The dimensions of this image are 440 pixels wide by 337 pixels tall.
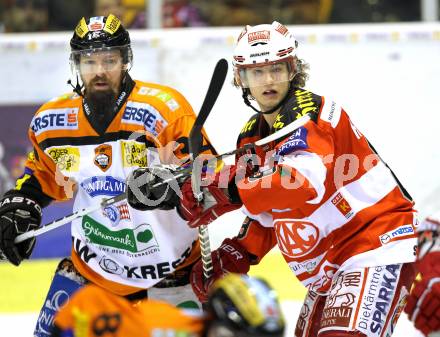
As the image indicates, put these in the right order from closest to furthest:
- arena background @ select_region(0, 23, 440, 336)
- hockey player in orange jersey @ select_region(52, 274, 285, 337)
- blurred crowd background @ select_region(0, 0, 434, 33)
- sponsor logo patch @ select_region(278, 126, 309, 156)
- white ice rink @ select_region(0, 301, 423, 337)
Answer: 1. hockey player in orange jersey @ select_region(52, 274, 285, 337)
2. sponsor logo patch @ select_region(278, 126, 309, 156)
3. white ice rink @ select_region(0, 301, 423, 337)
4. arena background @ select_region(0, 23, 440, 336)
5. blurred crowd background @ select_region(0, 0, 434, 33)

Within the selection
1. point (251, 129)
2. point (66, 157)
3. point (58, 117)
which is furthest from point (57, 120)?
point (251, 129)

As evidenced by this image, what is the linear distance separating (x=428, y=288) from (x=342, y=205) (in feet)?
2.20

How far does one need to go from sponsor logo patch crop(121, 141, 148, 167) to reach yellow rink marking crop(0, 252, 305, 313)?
1915 millimetres

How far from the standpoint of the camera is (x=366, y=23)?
722cm

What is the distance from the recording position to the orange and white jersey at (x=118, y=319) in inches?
115

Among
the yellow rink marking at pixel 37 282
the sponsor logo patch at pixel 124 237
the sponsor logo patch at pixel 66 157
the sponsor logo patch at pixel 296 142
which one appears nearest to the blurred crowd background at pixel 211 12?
the yellow rink marking at pixel 37 282

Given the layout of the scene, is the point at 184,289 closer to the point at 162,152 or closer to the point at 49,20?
the point at 162,152

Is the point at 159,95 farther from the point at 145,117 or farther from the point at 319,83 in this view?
the point at 319,83

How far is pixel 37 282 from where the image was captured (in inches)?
257

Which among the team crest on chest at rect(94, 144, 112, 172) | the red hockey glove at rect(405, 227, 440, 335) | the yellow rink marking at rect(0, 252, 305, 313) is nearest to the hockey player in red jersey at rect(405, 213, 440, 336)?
the red hockey glove at rect(405, 227, 440, 335)

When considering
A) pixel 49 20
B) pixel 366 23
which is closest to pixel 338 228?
pixel 366 23

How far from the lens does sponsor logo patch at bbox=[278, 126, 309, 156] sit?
3750 mm

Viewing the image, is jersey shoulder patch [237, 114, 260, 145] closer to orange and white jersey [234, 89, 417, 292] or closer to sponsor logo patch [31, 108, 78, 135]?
orange and white jersey [234, 89, 417, 292]

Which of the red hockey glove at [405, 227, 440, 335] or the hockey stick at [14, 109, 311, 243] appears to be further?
the hockey stick at [14, 109, 311, 243]
